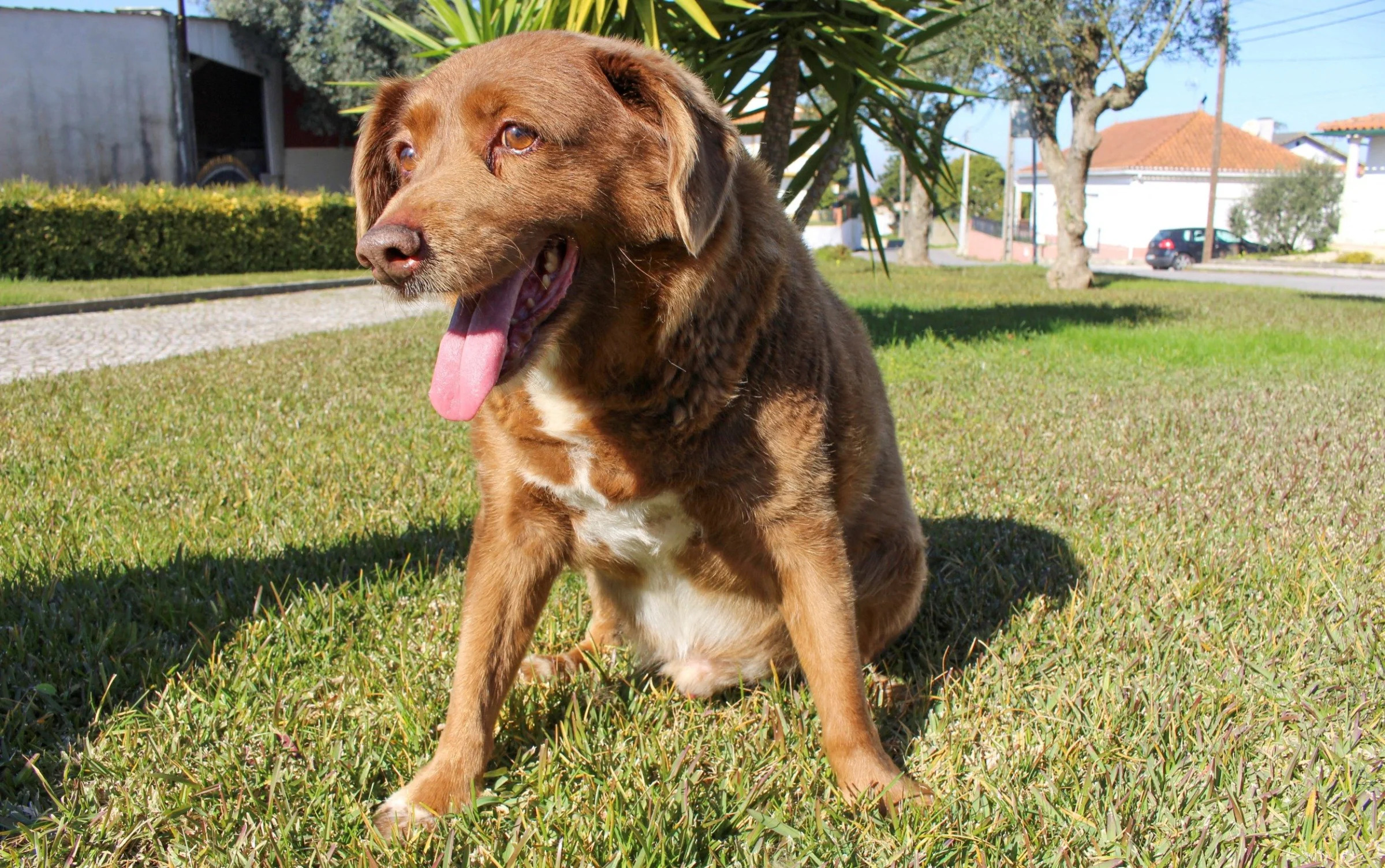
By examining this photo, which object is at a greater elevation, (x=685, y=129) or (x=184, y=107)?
(x=184, y=107)

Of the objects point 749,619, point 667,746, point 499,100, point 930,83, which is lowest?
point 667,746

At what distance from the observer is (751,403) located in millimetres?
2094

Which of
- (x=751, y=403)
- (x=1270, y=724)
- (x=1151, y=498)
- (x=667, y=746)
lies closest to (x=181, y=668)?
(x=667, y=746)

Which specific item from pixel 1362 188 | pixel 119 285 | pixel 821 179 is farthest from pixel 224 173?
pixel 1362 188

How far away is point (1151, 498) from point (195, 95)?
96.3 feet

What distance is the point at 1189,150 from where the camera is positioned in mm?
52719

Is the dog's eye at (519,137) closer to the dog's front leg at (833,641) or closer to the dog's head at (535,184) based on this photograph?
the dog's head at (535,184)

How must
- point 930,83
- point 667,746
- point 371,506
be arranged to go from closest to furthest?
1. point 667,746
2. point 371,506
3. point 930,83

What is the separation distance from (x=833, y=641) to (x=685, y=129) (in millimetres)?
1095

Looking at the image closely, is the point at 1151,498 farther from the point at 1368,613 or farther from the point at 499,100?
the point at 499,100

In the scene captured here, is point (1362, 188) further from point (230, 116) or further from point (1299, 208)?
point (230, 116)

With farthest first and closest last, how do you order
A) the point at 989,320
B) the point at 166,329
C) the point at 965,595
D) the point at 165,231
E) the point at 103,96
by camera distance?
the point at 103,96
the point at 165,231
the point at 989,320
the point at 166,329
the point at 965,595

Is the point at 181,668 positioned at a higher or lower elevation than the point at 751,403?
lower

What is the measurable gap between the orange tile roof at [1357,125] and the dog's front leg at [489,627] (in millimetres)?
48230
